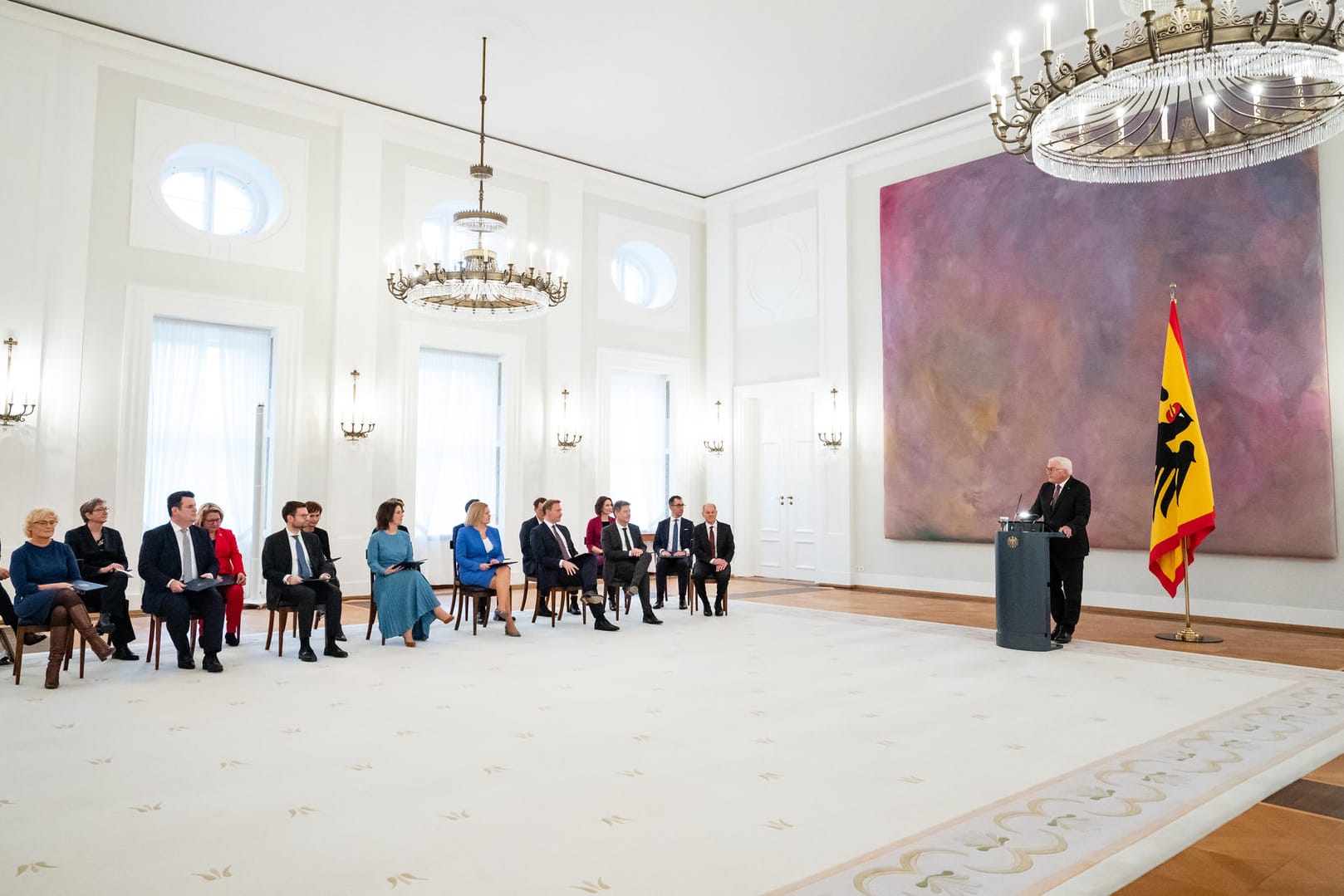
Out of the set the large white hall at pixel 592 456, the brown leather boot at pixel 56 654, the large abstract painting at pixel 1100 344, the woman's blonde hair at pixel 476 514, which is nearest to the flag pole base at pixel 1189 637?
the large white hall at pixel 592 456

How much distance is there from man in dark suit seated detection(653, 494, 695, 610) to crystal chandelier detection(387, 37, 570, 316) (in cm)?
279

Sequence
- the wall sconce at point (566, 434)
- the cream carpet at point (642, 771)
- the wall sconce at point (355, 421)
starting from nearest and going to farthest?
the cream carpet at point (642, 771)
the wall sconce at point (355, 421)
the wall sconce at point (566, 434)

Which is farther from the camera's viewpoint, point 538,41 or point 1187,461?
point 538,41

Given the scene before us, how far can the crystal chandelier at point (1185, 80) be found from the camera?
4633 millimetres

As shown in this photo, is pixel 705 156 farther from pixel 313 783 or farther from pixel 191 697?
pixel 313 783

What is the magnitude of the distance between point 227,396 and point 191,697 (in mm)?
5687

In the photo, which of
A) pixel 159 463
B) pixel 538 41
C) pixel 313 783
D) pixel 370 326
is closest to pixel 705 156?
pixel 538 41

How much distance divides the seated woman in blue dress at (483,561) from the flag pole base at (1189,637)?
5862 millimetres

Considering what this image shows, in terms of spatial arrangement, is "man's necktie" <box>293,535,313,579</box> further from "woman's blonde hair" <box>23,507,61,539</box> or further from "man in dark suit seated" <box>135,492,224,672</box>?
"woman's blonde hair" <box>23,507,61,539</box>

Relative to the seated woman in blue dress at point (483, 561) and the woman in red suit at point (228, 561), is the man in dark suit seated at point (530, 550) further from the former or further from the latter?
the woman in red suit at point (228, 561)

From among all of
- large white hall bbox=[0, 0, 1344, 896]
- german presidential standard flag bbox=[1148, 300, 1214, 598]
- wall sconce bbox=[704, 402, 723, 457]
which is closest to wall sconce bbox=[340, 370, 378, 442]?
large white hall bbox=[0, 0, 1344, 896]

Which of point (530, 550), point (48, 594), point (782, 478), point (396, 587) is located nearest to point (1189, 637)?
point (530, 550)

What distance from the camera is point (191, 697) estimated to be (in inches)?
212

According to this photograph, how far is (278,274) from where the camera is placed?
10.4 meters
